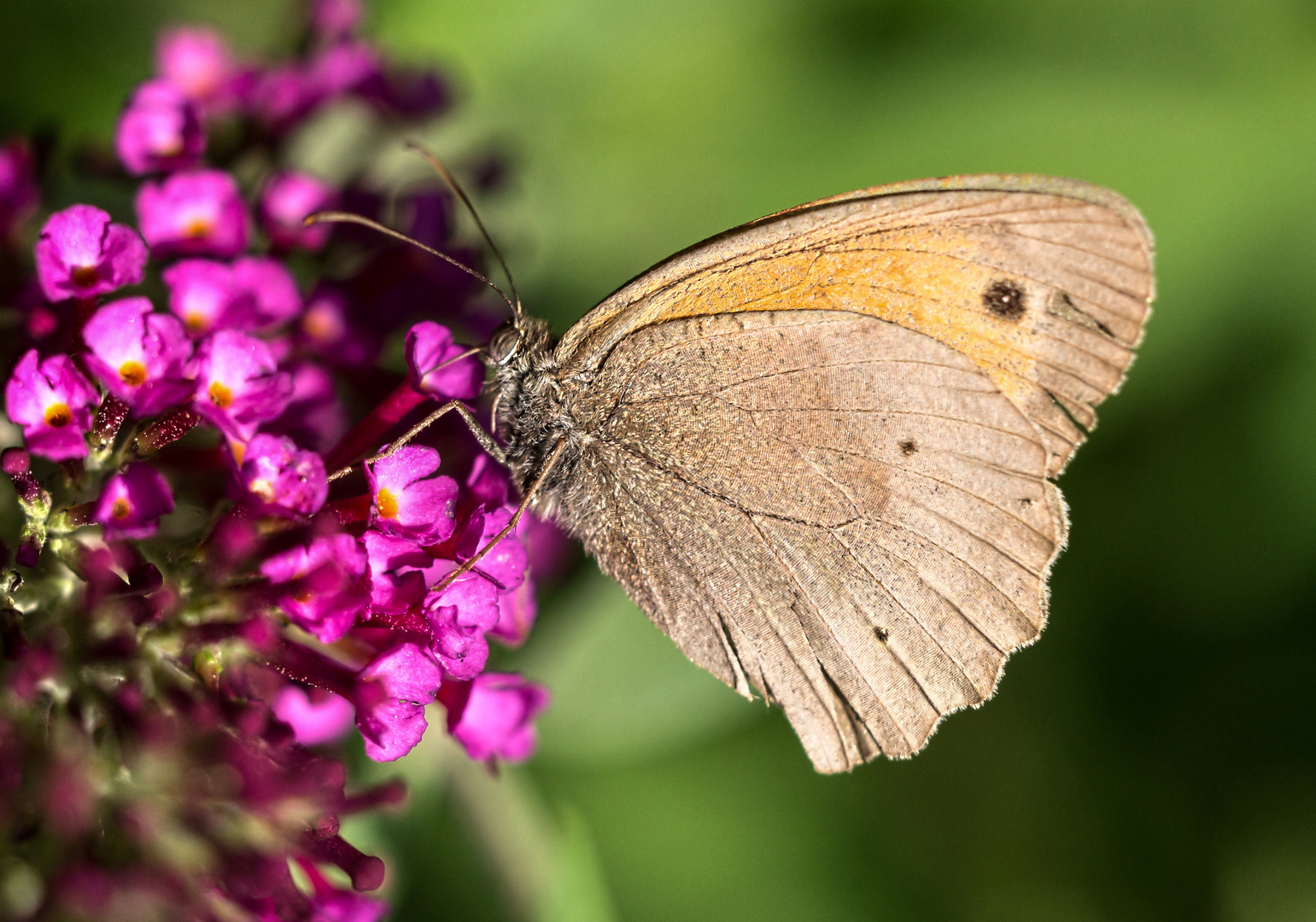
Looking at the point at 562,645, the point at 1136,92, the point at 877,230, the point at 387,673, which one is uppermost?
the point at 1136,92

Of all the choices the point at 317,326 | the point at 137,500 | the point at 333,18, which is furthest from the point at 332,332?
the point at 333,18

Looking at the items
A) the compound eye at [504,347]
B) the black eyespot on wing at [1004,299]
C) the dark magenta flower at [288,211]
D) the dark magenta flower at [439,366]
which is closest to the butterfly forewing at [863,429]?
the black eyespot on wing at [1004,299]

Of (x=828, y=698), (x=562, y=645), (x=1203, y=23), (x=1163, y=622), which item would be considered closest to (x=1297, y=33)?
(x=1203, y=23)

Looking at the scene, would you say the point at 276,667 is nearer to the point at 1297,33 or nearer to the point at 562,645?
the point at 562,645

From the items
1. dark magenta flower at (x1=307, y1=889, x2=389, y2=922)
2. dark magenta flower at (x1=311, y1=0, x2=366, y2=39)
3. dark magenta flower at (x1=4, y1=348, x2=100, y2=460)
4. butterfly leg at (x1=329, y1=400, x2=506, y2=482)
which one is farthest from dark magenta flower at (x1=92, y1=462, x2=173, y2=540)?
dark magenta flower at (x1=311, y1=0, x2=366, y2=39)

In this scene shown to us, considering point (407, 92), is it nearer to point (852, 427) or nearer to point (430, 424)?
point (430, 424)

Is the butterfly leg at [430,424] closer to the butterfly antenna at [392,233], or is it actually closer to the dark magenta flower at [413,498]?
the dark magenta flower at [413,498]
